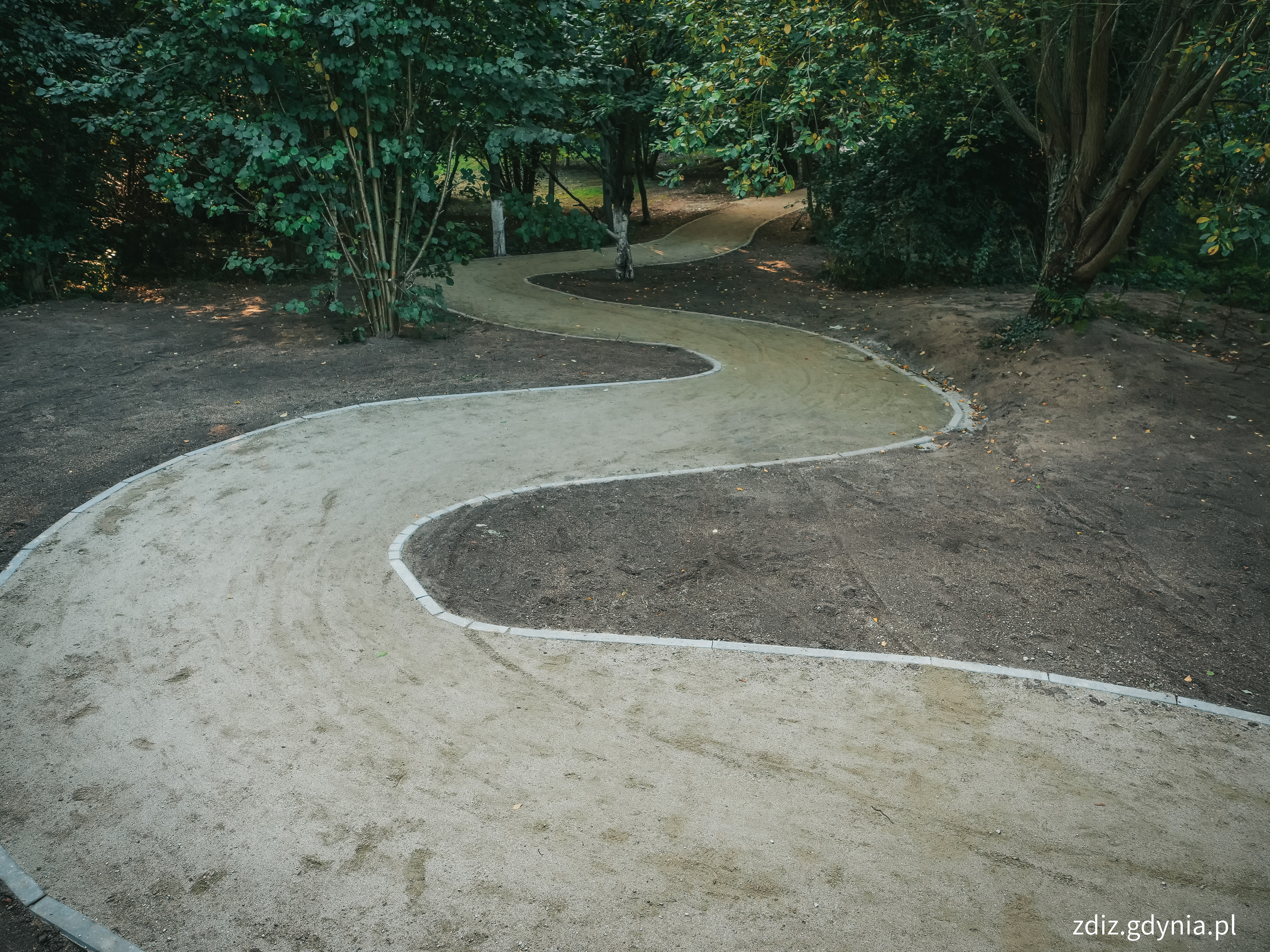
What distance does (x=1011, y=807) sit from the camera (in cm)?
418

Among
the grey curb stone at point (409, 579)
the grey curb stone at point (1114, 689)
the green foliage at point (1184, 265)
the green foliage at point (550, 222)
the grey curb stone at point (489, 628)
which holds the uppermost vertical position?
the green foliage at point (550, 222)

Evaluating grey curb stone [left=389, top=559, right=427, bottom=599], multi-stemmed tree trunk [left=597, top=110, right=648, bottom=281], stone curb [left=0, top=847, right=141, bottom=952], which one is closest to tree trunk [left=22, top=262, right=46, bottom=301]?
multi-stemmed tree trunk [left=597, top=110, right=648, bottom=281]

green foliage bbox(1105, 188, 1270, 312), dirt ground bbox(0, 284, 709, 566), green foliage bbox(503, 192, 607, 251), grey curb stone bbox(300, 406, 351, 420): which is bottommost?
grey curb stone bbox(300, 406, 351, 420)

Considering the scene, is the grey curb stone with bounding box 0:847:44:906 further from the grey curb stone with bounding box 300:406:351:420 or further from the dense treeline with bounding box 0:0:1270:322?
the dense treeline with bounding box 0:0:1270:322

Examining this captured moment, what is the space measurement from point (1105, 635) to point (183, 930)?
576 centimetres

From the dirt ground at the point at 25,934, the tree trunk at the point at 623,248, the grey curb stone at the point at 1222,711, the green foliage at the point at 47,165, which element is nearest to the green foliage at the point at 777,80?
the tree trunk at the point at 623,248

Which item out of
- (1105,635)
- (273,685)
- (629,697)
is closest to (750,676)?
(629,697)

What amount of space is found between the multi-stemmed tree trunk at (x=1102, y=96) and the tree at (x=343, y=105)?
6.31m

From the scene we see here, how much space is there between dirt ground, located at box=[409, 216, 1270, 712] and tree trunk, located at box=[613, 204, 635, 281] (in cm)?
954

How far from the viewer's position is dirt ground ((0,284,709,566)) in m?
8.48

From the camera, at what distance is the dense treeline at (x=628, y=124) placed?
31.8ft

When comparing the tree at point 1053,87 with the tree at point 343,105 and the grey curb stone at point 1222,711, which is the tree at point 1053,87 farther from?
the grey curb stone at point 1222,711

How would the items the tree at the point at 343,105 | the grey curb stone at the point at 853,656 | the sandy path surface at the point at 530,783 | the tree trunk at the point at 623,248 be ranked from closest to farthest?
the sandy path surface at the point at 530,783 → the grey curb stone at the point at 853,656 → the tree at the point at 343,105 → the tree trunk at the point at 623,248

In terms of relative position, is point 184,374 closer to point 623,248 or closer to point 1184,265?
point 623,248
